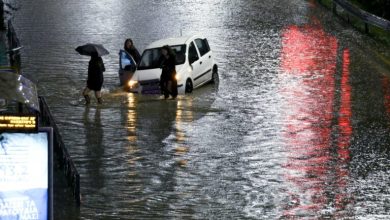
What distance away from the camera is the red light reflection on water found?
1750cm

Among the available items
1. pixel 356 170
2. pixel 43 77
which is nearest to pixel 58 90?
pixel 43 77

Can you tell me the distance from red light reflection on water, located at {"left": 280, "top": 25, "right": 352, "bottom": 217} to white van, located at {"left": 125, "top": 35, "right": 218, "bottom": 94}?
2276 mm

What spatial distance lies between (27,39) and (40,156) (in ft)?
84.9

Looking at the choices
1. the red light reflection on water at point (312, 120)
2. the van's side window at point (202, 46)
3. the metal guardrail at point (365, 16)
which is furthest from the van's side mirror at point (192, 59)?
the metal guardrail at point (365, 16)

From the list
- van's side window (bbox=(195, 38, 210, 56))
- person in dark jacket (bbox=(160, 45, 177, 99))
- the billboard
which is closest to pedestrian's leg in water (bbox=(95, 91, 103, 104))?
person in dark jacket (bbox=(160, 45, 177, 99))

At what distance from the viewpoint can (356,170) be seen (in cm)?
1911

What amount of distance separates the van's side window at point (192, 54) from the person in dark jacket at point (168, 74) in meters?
1.90

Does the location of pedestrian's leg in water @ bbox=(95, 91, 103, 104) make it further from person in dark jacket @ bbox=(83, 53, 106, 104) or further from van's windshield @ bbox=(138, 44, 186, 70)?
van's windshield @ bbox=(138, 44, 186, 70)

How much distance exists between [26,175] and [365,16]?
94.0 feet

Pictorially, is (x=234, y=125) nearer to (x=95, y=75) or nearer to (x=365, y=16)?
(x=95, y=75)

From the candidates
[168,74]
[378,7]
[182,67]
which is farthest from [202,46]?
[378,7]

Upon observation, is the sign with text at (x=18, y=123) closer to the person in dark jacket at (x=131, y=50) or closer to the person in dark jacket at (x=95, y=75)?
the person in dark jacket at (x=95, y=75)

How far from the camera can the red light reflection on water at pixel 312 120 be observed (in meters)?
17.5

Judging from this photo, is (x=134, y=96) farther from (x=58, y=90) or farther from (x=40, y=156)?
(x=40, y=156)
